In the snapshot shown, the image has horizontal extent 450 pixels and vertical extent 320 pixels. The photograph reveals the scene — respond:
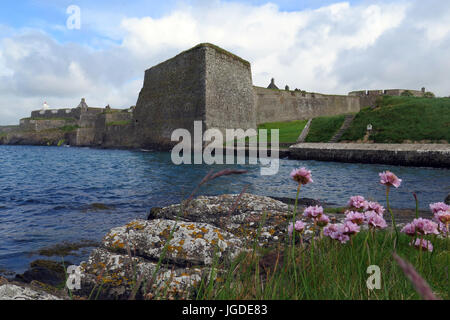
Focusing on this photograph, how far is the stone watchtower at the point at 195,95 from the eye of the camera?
31828 mm

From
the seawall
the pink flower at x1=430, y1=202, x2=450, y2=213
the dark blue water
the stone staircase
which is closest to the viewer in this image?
the pink flower at x1=430, y1=202, x2=450, y2=213

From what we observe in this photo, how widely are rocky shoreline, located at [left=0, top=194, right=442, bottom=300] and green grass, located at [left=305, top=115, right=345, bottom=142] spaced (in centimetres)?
2282

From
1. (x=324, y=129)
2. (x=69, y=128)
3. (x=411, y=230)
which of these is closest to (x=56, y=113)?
(x=69, y=128)

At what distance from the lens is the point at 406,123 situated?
23.0 meters

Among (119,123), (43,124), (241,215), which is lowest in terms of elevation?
(241,215)

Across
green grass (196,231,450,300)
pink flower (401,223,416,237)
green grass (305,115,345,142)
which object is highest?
green grass (305,115,345,142)

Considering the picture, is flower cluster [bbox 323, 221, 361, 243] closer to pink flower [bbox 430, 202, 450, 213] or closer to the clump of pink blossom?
the clump of pink blossom

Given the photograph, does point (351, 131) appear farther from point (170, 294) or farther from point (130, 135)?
point (130, 135)

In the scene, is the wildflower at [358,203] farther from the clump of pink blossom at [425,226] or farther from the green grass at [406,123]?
the green grass at [406,123]

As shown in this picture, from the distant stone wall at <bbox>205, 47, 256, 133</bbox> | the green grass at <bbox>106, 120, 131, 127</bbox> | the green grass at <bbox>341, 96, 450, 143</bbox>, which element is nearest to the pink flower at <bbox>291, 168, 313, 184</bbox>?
the green grass at <bbox>341, 96, 450, 143</bbox>

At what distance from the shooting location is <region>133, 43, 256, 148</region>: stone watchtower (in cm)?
3183

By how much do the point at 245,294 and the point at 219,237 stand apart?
1.51 m

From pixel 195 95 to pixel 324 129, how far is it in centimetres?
1398

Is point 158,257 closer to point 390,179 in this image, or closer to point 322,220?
point 322,220
